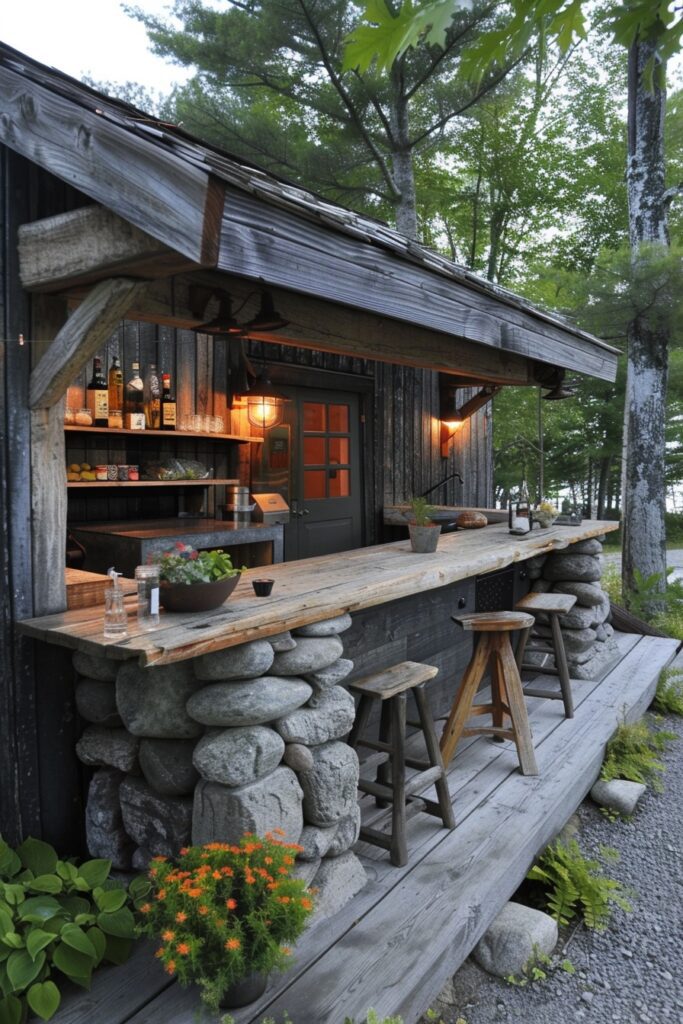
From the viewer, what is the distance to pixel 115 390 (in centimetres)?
481

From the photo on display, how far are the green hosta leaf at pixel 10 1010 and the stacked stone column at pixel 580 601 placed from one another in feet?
14.2

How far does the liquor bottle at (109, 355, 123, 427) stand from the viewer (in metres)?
4.78

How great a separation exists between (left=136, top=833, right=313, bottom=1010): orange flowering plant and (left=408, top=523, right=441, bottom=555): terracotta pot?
2278mm

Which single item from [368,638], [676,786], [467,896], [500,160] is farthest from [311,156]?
[467,896]

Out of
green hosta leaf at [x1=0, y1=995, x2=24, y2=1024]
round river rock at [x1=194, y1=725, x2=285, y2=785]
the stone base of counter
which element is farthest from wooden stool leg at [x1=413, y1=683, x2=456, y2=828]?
green hosta leaf at [x1=0, y1=995, x2=24, y2=1024]

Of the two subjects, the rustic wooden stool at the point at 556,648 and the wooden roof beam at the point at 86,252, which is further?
the rustic wooden stool at the point at 556,648

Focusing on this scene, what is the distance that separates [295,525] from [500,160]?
470 inches

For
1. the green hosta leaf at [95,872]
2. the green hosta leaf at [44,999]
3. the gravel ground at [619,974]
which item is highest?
the green hosta leaf at [95,872]

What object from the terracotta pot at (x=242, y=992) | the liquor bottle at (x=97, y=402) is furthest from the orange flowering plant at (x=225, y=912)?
the liquor bottle at (x=97, y=402)

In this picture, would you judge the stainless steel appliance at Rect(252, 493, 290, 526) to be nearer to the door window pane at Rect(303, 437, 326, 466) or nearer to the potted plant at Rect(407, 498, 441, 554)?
the door window pane at Rect(303, 437, 326, 466)

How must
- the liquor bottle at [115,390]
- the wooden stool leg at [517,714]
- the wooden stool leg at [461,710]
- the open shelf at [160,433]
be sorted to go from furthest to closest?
the liquor bottle at [115,390], the open shelf at [160,433], the wooden stool leg at [517,714], the wooden stool leg at [461,710]

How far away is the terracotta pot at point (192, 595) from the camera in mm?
2564

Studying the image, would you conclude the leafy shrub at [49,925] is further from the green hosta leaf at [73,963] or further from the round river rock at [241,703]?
the round river rock at [241,703]

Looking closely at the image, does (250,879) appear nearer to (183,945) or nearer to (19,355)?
(183,945)
